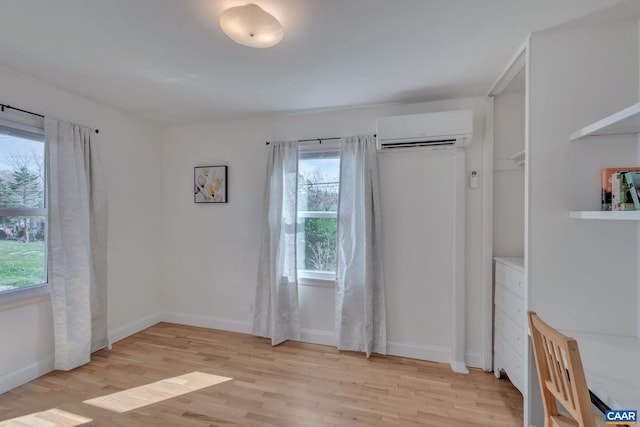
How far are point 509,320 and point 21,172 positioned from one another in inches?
160

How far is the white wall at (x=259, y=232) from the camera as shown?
8.67 ft

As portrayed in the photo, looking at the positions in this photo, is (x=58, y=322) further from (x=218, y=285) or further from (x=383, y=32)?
(x=383, y=32)

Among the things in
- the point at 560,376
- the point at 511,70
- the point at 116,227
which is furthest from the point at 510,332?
the point at 116,227

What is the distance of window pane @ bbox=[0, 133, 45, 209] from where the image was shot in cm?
219

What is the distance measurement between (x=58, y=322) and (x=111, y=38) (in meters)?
2.31

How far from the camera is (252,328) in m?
3.13

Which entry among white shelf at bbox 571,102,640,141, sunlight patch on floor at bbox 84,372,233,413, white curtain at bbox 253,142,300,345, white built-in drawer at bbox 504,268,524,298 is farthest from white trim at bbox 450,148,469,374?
sunlight patch on floor at bbox 84,372,233,413

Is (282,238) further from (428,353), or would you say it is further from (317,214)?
(428,353)

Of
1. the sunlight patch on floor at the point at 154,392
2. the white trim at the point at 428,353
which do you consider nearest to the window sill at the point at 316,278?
the white trim at the point at 428,353

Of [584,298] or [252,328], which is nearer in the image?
[584,298]

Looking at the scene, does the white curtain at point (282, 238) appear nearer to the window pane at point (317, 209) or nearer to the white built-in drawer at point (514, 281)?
the window pane at point (317, 209)

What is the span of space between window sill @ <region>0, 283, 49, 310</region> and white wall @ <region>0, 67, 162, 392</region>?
2 cm

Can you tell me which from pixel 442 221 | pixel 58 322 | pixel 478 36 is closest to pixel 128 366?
pixel 58 322

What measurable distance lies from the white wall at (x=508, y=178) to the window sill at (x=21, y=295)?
155 inches
